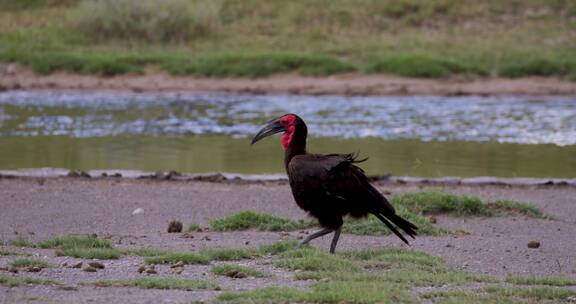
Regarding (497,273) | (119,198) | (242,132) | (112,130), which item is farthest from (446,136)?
(497,273)

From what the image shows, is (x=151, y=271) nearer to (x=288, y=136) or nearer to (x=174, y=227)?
(x=288, y=136)

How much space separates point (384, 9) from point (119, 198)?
68.0 ft

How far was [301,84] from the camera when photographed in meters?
26.1

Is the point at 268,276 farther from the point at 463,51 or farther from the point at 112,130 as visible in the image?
the point at 463,51

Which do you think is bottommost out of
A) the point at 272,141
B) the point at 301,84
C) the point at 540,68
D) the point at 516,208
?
the point at 272,141

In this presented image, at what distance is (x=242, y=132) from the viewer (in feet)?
63.4

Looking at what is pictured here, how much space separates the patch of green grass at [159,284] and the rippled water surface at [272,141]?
753 centimetres

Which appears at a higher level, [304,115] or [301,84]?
[301,84]

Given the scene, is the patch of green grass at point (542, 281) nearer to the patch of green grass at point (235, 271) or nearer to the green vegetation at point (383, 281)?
the green vegetation at point (383, 281)

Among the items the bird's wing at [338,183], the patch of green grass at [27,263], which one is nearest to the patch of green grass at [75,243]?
the patch of green grass at [27,263]

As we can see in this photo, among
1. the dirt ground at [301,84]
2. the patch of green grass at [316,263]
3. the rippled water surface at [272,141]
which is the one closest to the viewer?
the patch of green grass at [316,263]

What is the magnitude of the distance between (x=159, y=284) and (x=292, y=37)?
75.4 feet

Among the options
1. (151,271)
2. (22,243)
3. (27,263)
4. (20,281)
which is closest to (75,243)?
(22,243)

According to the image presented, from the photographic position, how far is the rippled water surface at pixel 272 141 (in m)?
15.9
